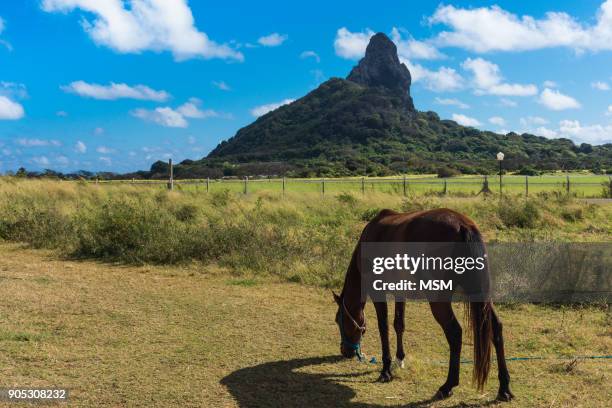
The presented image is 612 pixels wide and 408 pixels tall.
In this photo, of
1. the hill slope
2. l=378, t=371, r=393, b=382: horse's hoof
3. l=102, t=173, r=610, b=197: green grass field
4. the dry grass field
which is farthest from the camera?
the hill slope

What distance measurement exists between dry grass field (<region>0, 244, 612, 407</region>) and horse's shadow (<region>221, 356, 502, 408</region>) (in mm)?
13

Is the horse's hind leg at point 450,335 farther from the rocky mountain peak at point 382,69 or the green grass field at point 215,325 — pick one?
the rocky mountain peak at point 382,69

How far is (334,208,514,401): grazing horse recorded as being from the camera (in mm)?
4180

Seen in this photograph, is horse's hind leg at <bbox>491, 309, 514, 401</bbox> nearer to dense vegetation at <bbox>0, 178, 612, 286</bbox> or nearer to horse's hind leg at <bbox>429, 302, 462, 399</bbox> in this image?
horse's hind leg at <bbox>429, 302, 462, 399</bbox>

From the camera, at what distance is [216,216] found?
1445cm

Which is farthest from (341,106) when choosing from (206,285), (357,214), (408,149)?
(206,285)

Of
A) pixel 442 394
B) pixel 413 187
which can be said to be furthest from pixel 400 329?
pixel 413 187

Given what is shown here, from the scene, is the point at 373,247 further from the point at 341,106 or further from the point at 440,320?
the point at 341,106

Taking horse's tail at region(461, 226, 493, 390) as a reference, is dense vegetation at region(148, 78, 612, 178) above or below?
above

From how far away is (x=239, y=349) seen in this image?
575 centimetres

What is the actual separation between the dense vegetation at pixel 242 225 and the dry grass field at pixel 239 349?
5.59 ft

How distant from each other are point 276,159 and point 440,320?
89.6 m

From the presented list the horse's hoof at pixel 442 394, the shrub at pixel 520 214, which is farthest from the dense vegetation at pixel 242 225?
the horse's hoof at pixel 442 394

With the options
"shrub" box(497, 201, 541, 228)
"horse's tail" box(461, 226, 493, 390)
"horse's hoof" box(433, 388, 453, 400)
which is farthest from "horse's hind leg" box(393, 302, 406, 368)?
"shrub" box(497, 201, 541, 228)
